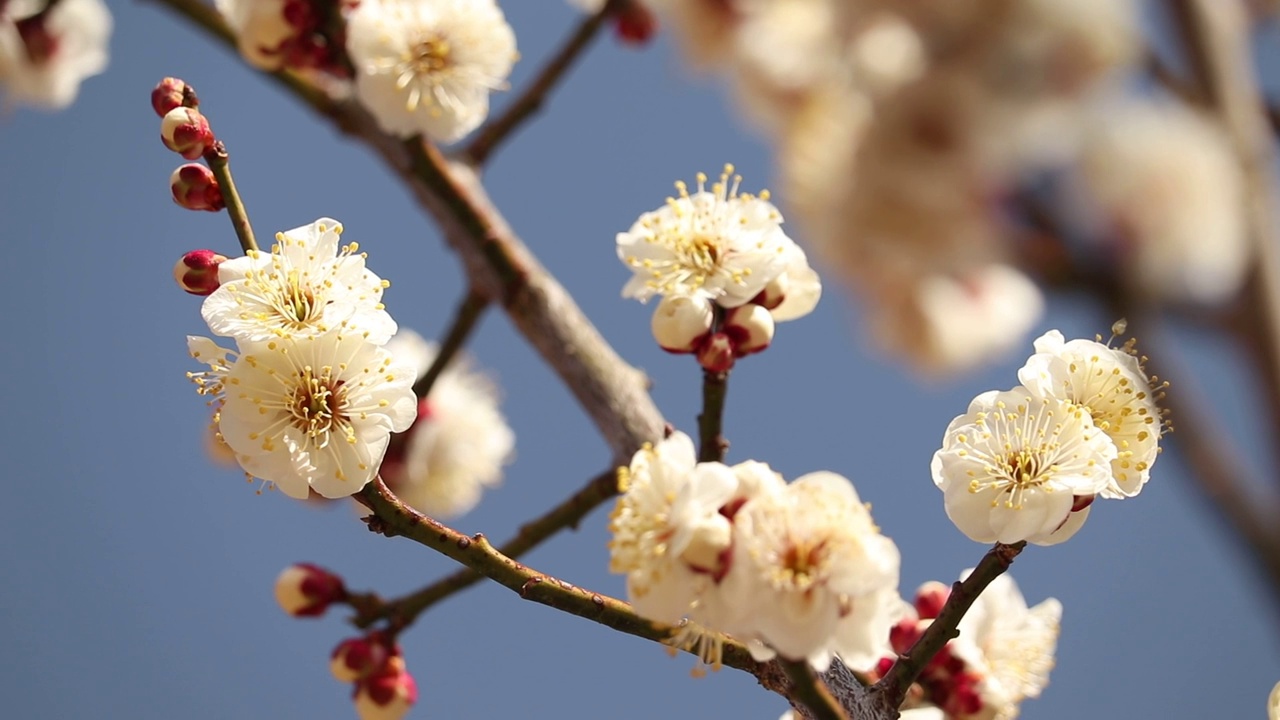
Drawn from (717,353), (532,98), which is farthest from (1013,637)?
(532,98)

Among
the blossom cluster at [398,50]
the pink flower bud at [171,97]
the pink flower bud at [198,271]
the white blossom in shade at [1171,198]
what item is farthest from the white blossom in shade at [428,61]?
the white blossom in shade at [1171,198]

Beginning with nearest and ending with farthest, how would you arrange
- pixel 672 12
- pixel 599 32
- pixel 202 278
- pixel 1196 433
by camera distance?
pixel 1196 433, pixel 202 278, pixel 672 12, pixel 599 32

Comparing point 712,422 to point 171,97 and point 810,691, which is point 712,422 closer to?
point 810,691

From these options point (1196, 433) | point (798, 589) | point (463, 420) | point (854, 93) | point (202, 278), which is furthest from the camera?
point (463, 420)

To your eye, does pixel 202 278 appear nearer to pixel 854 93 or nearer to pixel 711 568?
pixel 711 568

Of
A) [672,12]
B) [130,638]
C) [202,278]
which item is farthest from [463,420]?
[130,638]

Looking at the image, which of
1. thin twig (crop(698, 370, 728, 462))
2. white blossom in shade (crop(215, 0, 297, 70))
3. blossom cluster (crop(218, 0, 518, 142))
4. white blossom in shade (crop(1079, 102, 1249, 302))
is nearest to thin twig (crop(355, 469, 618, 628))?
thin twig (crop(698, 370, 728, 462))
